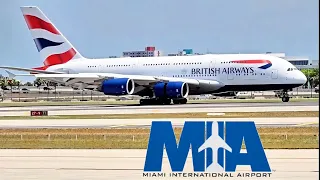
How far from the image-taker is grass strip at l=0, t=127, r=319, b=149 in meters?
31.2

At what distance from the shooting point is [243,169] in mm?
21938

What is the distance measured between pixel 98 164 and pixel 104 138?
425 inches

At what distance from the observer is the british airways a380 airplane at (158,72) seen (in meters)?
73.2

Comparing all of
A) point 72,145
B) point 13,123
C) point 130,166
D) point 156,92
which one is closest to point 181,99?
point 156,92

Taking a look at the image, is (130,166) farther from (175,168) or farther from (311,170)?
(311,170)

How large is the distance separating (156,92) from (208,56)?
6.96 meters

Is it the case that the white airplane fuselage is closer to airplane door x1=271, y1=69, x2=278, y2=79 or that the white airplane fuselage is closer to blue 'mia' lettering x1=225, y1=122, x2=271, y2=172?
airplane door x1=271, y1=69, x2=278, y2=79

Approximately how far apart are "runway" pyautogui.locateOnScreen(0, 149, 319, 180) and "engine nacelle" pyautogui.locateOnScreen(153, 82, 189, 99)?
4371 centimetres

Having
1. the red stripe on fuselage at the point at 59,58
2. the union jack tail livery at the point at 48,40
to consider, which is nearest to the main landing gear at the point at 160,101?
the red stripe on fuselage at the point at 59,58

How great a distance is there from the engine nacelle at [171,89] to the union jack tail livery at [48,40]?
46.5 feet

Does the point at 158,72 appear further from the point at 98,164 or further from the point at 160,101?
the point at 98,164

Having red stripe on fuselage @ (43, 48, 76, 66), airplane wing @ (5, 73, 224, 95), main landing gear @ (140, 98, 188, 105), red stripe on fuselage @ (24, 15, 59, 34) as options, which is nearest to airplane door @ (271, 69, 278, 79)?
airplane wing @ (5, 73, 224, 95)

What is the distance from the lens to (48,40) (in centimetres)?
8362

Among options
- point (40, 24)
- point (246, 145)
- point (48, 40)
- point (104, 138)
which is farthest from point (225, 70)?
point (246, 145)
